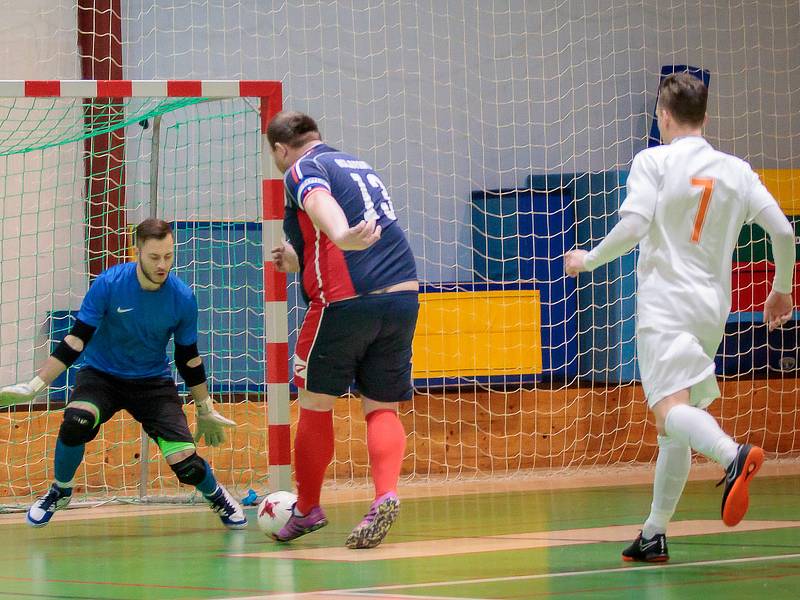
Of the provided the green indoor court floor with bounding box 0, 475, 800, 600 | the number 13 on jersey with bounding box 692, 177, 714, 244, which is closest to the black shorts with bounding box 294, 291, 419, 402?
the green indoor court floor with bounding box 0, 475, 800, 600

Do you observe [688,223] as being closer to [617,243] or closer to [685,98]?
[617,243]

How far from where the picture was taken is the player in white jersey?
→ 13.6 ft

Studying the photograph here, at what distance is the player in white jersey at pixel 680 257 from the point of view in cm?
414

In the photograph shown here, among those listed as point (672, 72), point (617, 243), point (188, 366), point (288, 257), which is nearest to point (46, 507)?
point (188, 366)

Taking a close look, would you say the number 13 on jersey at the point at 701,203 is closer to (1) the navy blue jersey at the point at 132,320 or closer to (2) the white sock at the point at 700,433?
(2) the white sock at the point at 700,433

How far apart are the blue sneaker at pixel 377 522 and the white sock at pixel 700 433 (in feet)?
3.73

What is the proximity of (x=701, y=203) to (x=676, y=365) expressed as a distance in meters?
0.51

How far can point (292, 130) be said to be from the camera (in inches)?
203

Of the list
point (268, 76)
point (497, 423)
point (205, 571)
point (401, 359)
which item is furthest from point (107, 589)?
point (268, 76)

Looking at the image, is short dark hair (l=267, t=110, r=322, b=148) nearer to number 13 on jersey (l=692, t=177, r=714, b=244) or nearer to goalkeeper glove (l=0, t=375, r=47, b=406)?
number 13 on jersey (l=692, t=177, r=714, b=244)

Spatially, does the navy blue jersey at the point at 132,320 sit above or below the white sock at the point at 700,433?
above

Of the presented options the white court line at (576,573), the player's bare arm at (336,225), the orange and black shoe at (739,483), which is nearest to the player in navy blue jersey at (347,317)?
the player's bare arm at (336,225)

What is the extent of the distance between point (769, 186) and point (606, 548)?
6.76m

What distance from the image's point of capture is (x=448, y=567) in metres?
4.37
